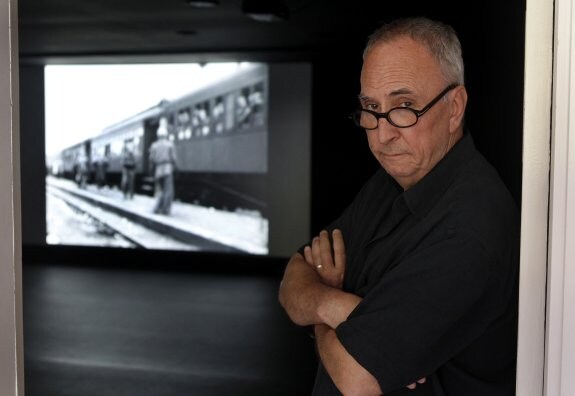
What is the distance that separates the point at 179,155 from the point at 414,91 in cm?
820

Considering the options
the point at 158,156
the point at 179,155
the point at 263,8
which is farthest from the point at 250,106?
the point at 263,8

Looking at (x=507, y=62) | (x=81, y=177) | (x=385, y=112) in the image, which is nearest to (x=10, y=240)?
(x=385, y=112)

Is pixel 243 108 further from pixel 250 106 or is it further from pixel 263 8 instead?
pixel 263 8

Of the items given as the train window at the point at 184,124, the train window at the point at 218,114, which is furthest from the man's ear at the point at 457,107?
the train window at the point at 184,124

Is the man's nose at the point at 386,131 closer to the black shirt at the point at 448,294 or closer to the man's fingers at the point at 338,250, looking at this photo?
the black shirt at the point at 448,294

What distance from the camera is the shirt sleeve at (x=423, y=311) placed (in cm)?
123

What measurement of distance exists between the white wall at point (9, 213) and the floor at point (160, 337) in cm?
324

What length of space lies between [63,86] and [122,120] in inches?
41.7

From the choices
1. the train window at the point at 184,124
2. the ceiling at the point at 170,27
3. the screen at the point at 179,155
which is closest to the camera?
the ceiling at the point at 170,27

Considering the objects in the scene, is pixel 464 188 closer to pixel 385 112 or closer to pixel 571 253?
pixel 385 112

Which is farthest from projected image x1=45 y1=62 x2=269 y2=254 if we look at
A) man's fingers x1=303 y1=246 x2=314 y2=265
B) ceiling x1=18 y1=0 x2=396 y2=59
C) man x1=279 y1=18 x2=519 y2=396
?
man x1=279 y1=18 x2=519 y2=396

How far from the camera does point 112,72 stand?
30.7 feet

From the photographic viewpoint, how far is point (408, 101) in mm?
1394

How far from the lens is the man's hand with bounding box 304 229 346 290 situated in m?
1.70
